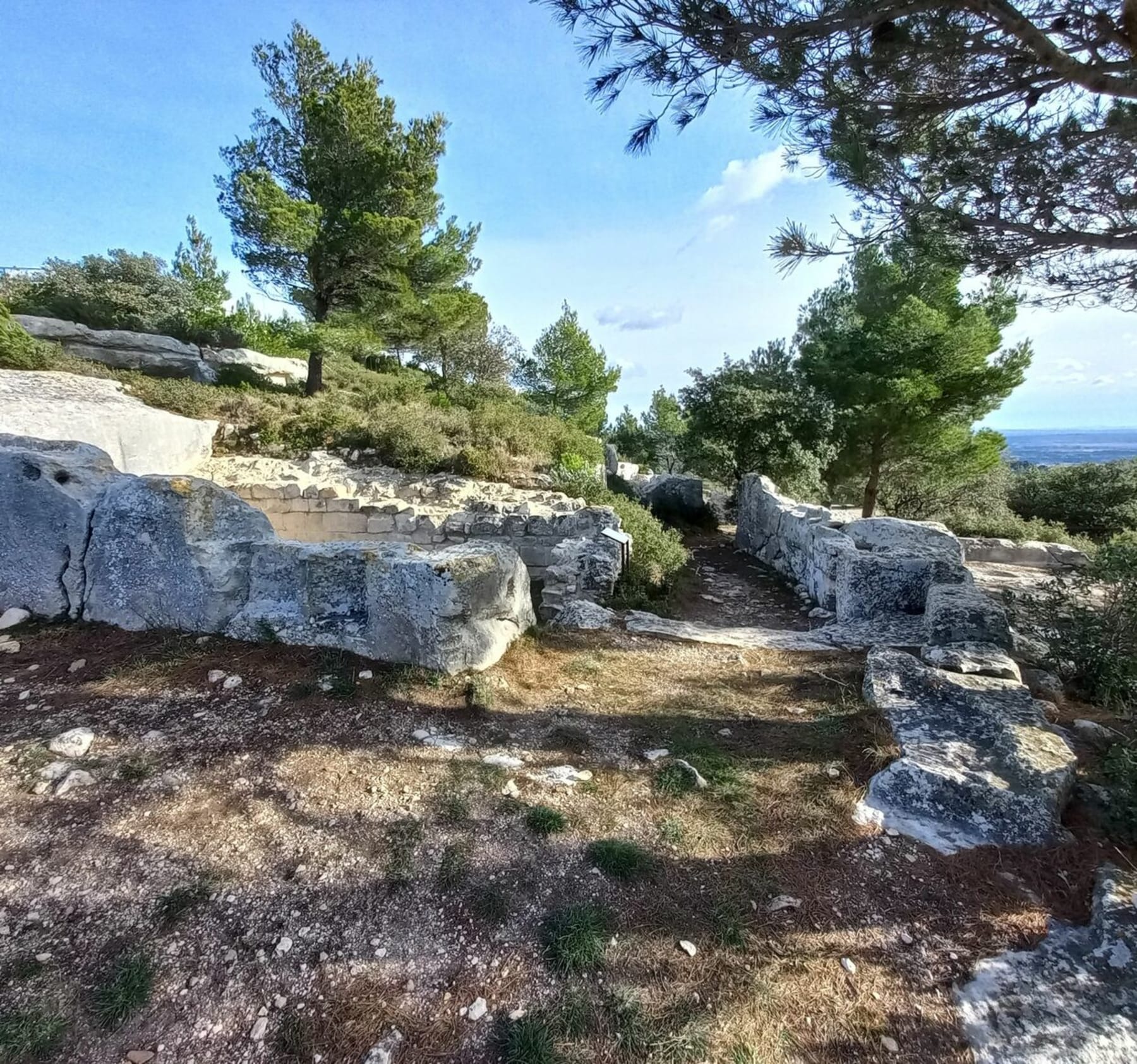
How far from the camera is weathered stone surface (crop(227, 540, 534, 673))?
341 cm

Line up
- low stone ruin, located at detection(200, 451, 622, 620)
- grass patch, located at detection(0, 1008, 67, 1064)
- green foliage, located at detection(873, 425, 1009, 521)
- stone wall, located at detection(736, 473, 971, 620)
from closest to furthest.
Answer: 1. grass patch, located at detection(0, 1008, 67, 1064)
2. stone wall, located at detection(736, 473, 971, 620)
3. low stone ruin, located at detection(200, 451, 622, 620)
4. green foliage, located at detection(873, 425, 1009, 521)

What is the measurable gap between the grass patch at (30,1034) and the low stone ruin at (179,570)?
2096mm

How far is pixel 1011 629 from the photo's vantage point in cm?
454

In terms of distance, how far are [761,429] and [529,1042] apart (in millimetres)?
11534

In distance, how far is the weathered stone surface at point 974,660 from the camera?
334 centimetres

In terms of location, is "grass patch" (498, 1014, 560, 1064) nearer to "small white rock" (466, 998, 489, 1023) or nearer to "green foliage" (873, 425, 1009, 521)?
"small white rock" (466, 998, 489, 1023)

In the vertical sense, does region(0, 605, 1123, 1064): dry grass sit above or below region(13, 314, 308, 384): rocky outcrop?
below

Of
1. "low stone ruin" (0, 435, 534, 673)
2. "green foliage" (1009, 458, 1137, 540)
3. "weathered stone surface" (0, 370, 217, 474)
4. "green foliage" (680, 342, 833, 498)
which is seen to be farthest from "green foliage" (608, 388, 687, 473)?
"low stone ruin" (0, 435, 534, 673)

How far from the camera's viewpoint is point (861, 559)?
5.09 m

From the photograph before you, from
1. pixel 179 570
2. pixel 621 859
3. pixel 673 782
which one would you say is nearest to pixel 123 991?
pixel 621 859

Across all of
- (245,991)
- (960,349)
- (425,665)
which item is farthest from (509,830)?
(960,349)

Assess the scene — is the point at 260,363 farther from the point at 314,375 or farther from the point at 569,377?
the point at 569,377

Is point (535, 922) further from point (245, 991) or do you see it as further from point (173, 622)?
point (173, 622)

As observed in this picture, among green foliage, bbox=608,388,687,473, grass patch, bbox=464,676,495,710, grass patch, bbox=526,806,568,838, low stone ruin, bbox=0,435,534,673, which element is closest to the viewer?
grass patch, bbox=526,806,568,838
